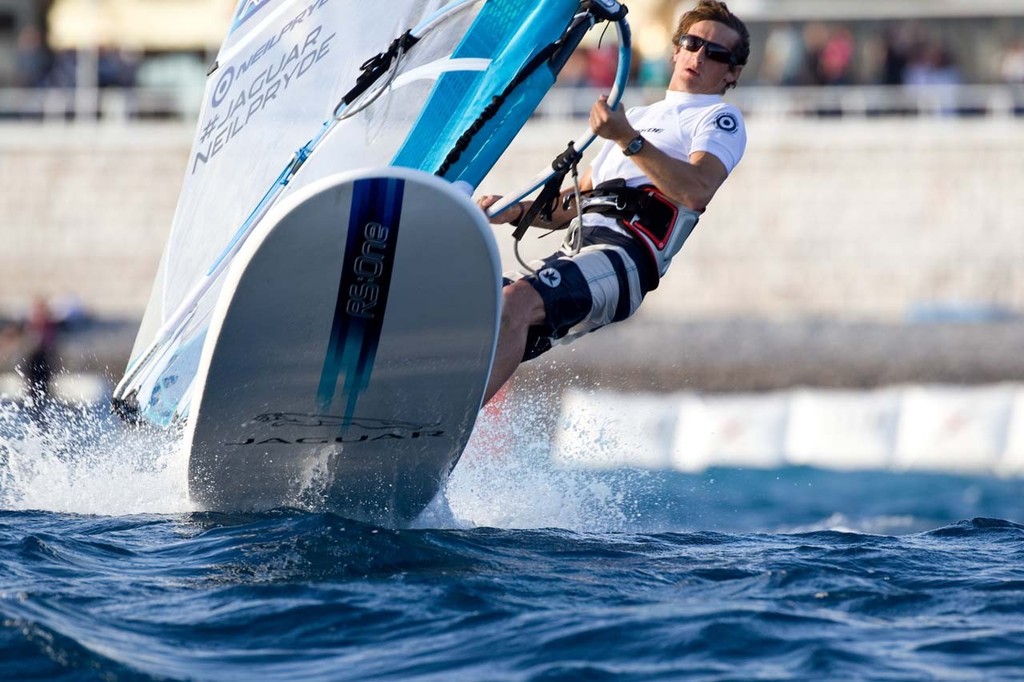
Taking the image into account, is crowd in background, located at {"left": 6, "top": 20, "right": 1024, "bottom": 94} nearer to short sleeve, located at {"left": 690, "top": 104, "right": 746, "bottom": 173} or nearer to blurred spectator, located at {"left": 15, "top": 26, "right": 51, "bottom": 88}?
blurred spectator, located at {"left": 15, "top": 26, "right": 51, "bottom": 88}

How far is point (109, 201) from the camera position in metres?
21.5

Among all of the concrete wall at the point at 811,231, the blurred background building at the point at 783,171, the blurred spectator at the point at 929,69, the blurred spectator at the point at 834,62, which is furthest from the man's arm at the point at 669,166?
the blurred spectator at the point at 929,69

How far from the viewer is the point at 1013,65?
21156mm

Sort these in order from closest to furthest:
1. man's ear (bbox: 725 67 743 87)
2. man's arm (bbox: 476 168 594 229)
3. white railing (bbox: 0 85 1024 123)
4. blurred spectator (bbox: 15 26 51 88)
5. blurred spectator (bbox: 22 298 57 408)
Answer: man's ear (bbox: 725 67 743 87)
man's arm (bbox: 476 168 594 229)
blurred spectator (bbox: 22 298 57 408)
white railing (bbox: 0 85 1024 123)
blurred spectator (bbox: 15 26 51 88)

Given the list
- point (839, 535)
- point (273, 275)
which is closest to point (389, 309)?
point (273, 275)

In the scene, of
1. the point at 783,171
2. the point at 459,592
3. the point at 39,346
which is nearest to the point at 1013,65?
the point at 783,171

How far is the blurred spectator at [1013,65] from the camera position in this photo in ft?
68.8

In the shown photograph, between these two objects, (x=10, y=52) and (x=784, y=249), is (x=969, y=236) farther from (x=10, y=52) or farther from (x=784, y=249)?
(x=10, y=52)

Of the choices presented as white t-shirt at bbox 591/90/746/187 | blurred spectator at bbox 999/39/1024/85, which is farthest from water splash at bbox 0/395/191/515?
blurred spectator at bbox 999/39/1024/85

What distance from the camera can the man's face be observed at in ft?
18.5

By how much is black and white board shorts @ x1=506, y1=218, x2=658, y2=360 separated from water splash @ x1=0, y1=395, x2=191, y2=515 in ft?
4.56

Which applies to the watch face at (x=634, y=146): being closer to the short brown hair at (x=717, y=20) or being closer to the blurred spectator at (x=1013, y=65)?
the short brown hair at (x=717, y=20)

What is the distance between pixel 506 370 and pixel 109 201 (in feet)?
56.9

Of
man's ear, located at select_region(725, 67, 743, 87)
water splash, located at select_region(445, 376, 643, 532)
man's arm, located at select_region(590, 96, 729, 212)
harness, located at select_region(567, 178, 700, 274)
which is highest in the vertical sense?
man's ear, located at select_region(725, 67, 743, 87)
